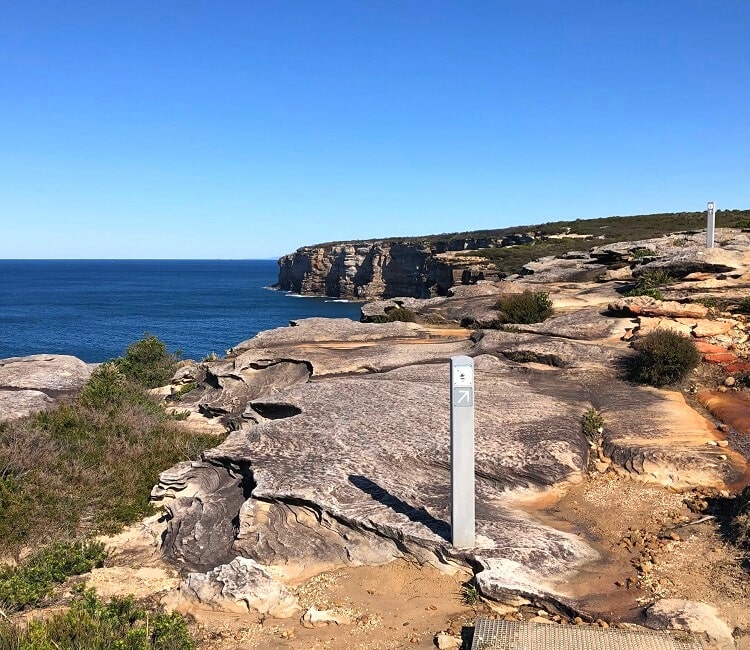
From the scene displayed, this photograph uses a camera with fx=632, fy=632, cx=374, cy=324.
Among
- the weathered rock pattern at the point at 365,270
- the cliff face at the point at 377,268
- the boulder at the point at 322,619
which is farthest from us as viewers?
the weathered rock pattern at the point at 365,270

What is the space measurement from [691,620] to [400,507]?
10.8 ft

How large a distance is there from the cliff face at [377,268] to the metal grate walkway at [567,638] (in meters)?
72.5

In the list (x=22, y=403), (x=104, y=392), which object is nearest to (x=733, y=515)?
(x=104, y=392)

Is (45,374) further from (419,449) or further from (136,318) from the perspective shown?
(136,318)

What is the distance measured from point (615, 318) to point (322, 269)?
4617 inches

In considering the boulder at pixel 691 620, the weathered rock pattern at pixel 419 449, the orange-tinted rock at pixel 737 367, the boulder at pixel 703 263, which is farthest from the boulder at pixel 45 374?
the boulder at pixel 703 263

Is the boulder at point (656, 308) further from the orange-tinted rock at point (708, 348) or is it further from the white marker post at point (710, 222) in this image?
the white marker post at point (710, 222)

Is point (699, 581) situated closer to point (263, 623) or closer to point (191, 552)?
point (263, 623)

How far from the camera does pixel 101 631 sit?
209 inches

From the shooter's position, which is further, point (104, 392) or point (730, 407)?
point (104, 392)

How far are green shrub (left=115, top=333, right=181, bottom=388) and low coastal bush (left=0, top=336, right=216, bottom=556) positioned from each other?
8094 mm

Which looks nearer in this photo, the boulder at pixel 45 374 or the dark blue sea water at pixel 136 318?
the boulder at pixel 45 374

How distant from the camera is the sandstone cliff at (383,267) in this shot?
8723cm

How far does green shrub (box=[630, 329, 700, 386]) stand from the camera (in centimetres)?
1245
